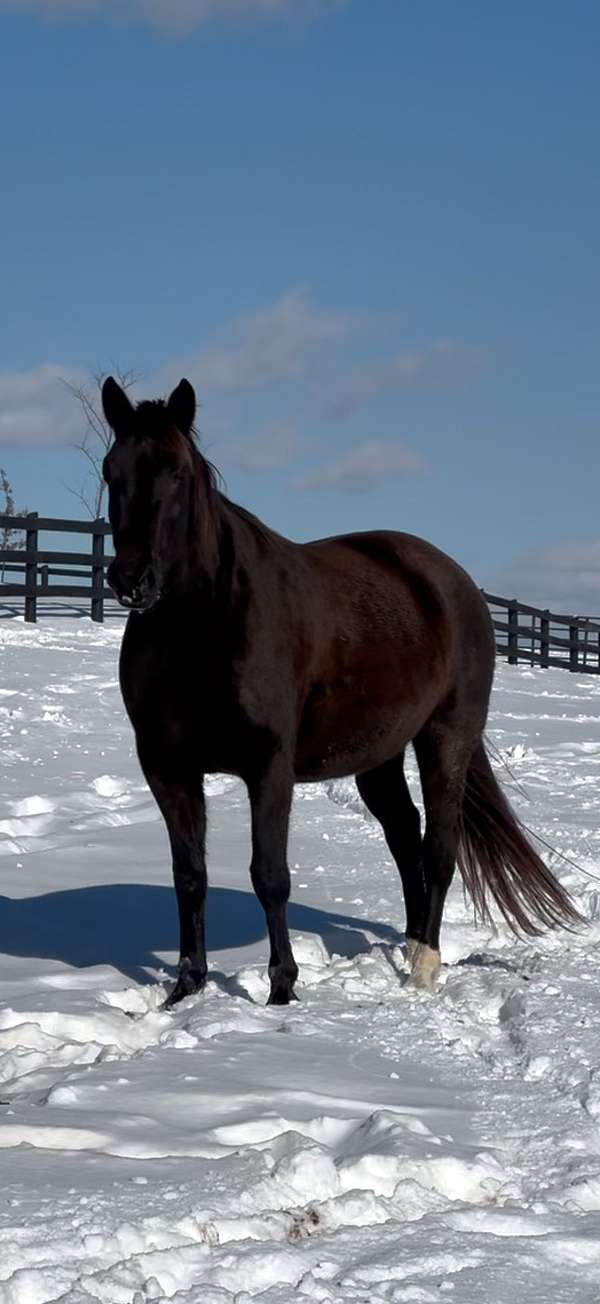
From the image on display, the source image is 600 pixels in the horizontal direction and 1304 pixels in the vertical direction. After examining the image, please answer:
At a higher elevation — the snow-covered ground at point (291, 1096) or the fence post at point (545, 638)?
the fence post at point (545, 638)

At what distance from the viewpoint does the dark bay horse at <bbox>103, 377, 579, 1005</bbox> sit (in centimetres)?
412

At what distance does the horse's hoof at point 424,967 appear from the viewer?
4543 millimetres

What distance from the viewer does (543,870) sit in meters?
5.38

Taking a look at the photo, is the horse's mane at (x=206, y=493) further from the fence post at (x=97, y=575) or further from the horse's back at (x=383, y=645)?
the fence post at (x=97, y=575)

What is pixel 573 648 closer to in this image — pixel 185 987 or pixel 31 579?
pixel 31 579

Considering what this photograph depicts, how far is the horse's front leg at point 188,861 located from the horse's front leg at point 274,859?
10.9 inches

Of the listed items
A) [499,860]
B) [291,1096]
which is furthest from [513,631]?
[291,1096]

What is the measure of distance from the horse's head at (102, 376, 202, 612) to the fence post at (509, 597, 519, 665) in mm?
19708

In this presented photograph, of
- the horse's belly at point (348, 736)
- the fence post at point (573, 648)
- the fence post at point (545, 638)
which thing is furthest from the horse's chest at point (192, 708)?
the fence post at point (573, 648)

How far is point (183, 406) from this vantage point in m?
4.16

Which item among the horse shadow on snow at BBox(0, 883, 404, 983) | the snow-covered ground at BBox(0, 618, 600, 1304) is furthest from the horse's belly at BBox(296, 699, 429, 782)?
the horse shadow on snow at BBox(0, 883, 404, 983)

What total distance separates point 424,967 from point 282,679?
44.2 inches

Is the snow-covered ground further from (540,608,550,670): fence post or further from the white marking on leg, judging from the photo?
(540,608,550,670): fence post

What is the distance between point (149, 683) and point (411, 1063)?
1393 mm
